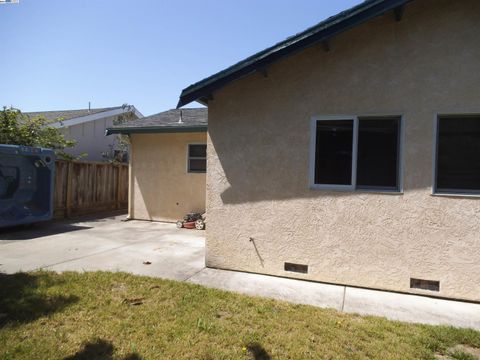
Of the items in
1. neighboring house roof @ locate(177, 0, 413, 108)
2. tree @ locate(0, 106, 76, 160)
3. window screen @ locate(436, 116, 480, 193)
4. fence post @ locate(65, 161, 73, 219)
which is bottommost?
fence post @ locate(65, 161, 73, 219)

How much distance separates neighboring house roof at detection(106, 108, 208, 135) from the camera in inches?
397

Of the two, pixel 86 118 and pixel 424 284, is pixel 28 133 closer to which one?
pixel 86 118

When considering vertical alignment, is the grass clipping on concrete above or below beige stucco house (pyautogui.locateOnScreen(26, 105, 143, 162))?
below

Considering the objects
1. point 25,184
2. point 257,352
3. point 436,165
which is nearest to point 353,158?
point 436,165

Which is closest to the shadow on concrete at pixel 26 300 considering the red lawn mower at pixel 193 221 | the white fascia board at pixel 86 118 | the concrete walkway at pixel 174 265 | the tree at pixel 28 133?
the concrete walkway at pixel 174 265

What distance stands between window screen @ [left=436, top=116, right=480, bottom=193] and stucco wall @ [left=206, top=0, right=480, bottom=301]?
194mm

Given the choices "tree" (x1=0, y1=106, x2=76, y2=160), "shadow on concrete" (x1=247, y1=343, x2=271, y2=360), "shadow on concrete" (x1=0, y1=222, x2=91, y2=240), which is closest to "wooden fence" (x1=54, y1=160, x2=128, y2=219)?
"tree" (x1=0, y1=106, x2=76, y2=160)

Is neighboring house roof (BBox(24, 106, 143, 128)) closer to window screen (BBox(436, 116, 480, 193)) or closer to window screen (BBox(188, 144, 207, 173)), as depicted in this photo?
window screen (BBox(188, 144, 207, 173))

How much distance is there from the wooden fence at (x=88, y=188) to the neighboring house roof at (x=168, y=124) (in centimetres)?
206

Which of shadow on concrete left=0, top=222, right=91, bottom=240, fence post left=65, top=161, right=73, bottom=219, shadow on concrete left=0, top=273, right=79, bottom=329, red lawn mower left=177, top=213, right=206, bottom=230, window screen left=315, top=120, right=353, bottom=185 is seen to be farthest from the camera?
fence post left=65, top=161, right=73, bottom=219

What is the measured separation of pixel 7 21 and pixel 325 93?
9.60 meters

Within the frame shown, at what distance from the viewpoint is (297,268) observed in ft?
18.2

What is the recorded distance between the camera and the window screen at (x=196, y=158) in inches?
418

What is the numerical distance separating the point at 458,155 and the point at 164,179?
28.6 ft
